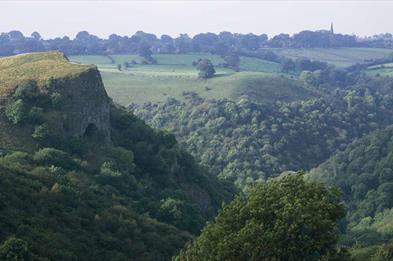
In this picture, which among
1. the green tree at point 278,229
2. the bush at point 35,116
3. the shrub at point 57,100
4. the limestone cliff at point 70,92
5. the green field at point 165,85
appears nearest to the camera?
the green tree at point 278,229

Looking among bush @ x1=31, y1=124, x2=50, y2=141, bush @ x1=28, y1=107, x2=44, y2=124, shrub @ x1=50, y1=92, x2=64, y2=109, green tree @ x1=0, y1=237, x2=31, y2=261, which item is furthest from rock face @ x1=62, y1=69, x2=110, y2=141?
green tree @ x1=0, y1=237, x2=31, y2=261

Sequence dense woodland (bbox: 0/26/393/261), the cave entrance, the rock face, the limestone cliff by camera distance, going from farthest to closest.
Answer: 1. the cave entrance
2. the rock face
3. the limestone cliff
4. dense woodland (bbox: 0/26/393/261)

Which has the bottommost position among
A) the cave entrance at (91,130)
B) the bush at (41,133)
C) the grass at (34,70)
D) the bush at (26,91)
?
the cave entrance at (91,130)

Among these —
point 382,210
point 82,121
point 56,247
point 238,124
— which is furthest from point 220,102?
point 56,247

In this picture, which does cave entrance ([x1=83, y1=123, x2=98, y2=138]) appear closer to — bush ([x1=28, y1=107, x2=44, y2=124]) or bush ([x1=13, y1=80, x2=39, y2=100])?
bush ([x1=28, y1=107, x2=44, y2=124])

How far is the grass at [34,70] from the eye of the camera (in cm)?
6350

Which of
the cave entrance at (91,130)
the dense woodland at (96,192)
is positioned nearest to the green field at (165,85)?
the dense woodland at (96,192)

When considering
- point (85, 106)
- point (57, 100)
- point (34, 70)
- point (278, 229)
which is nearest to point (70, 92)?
point (85, 106)

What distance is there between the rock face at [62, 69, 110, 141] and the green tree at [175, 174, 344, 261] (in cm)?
3133

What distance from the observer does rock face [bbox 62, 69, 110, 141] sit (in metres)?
60.9

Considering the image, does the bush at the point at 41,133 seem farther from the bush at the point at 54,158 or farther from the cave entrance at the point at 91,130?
the cave entrance at the point at 91,130

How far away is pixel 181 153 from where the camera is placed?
74.8m

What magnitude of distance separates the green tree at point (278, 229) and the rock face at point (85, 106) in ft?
103

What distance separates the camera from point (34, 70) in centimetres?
6719
